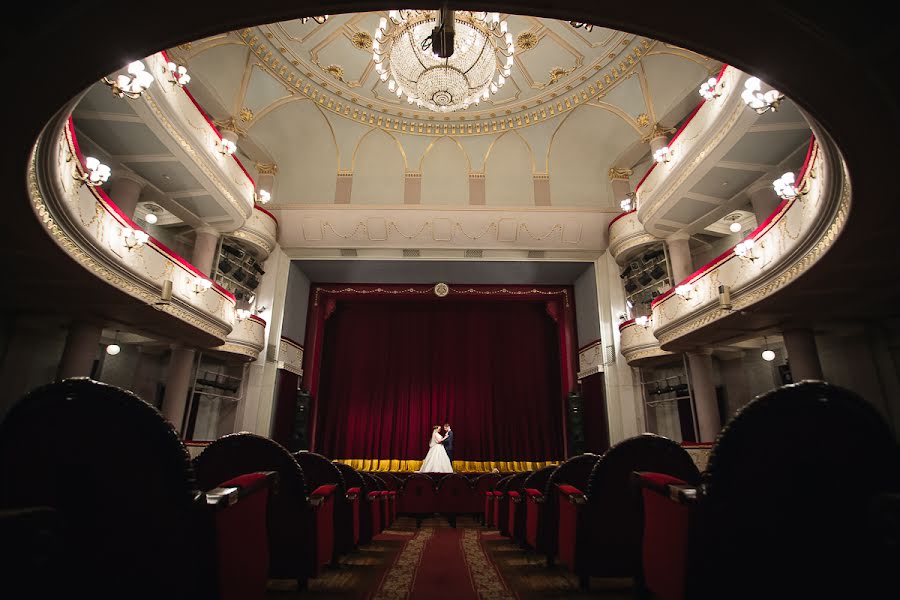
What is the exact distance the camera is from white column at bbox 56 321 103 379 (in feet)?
22.0

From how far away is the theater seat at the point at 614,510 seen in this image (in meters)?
1.96

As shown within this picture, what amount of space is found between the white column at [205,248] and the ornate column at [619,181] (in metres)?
9.26

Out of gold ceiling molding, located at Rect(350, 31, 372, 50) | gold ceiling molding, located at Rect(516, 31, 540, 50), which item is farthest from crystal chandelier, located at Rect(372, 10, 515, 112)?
gold ceiling molding, located at Rect(350, 31, 372, 50)

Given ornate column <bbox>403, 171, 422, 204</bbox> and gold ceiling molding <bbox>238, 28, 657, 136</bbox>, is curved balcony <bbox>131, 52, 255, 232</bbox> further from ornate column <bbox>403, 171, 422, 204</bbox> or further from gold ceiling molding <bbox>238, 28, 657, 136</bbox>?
ornate column <bbox>403, 171, 422, 204</bbox>

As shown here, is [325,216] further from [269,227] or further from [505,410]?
[505,410]

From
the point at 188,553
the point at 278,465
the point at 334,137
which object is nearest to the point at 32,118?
the point at 278,465

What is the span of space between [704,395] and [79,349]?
10.3 meters

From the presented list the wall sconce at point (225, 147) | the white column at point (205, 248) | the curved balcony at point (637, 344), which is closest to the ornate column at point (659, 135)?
the curved balcony at point (637, 344)

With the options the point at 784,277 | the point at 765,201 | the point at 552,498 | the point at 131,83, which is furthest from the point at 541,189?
the point at 552,498

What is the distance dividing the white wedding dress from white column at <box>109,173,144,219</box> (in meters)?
7.32

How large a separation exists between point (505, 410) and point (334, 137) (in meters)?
8.36

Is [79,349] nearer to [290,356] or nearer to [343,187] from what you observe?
[290,356]

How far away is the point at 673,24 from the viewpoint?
247 centimetres

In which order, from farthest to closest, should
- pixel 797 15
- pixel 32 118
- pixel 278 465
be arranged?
pixel 32 118, pixel 797 15, pixel 278 465
